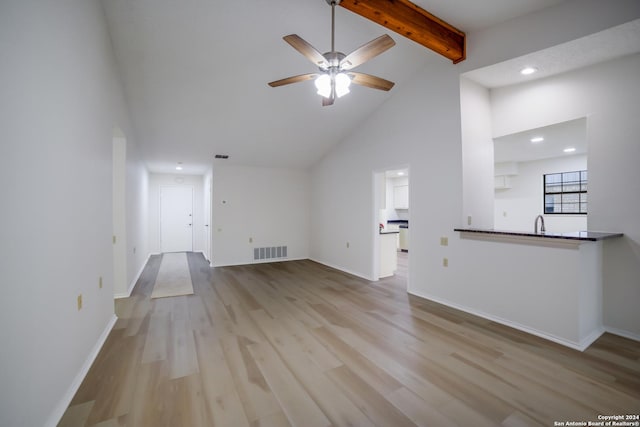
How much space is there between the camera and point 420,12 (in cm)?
298

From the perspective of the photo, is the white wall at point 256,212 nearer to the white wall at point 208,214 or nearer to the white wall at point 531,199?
the white wall at point 208,214

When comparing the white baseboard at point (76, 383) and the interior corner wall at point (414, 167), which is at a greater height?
the interior corner wall at point (414, 167)

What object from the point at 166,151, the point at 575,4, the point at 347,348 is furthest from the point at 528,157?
the point at 166,151

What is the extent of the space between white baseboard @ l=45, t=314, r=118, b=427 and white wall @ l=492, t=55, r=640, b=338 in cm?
487

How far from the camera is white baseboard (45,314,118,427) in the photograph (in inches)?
64.7

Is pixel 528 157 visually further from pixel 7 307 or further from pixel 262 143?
pixel 7 307

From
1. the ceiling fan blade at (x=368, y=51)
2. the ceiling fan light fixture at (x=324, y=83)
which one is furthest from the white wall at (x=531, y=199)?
the ceiling fan light fixture at (x=324, y=83)

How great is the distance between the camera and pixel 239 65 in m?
3.50

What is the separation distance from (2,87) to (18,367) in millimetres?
1271

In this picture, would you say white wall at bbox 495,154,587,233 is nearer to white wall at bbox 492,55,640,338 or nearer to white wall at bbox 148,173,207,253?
white wall at bbox 492,55,640,338

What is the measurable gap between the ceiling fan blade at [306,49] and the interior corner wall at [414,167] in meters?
2.19

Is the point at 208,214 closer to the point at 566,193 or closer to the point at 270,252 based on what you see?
the point at 270,252

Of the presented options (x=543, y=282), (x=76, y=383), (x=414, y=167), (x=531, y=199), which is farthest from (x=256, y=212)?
(x=531, y=199)

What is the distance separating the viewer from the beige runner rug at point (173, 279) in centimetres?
438
